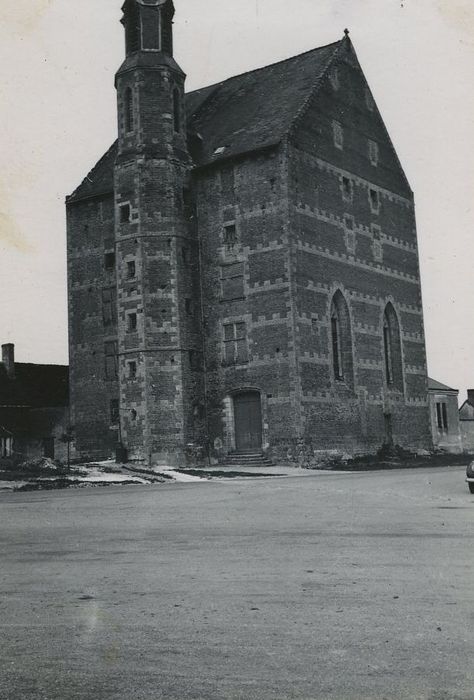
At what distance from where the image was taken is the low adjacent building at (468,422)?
3031 inches

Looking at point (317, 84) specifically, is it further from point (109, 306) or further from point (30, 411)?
point (30, 411)

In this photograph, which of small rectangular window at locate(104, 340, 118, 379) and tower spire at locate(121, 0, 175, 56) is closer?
tower spire at locate(121, 0, 175, 56)

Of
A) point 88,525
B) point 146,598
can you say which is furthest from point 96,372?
point 146,598

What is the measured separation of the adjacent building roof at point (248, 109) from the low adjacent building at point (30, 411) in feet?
47.4

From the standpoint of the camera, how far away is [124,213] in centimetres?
4353

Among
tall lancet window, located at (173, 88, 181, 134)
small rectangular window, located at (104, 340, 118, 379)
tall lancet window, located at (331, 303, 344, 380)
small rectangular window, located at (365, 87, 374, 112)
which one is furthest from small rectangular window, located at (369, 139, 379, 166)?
small rectangular window, located at (104, 340, 118, 379)

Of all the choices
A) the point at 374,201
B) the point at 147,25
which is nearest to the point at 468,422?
the point at 374,201

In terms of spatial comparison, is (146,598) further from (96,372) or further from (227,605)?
(96,372)

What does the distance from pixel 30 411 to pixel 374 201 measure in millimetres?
25315

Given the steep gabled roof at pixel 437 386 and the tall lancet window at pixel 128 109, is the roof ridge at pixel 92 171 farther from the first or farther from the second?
the steep gabled roof at pixel 437 386

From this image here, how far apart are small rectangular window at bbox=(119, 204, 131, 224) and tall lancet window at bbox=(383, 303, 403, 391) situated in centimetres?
1511

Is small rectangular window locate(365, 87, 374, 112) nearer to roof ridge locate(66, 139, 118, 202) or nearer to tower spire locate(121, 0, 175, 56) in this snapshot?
tower spire locate(121, 0, 175, 56)

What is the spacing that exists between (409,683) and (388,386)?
43.2 m

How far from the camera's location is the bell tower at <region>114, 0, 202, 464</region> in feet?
137
